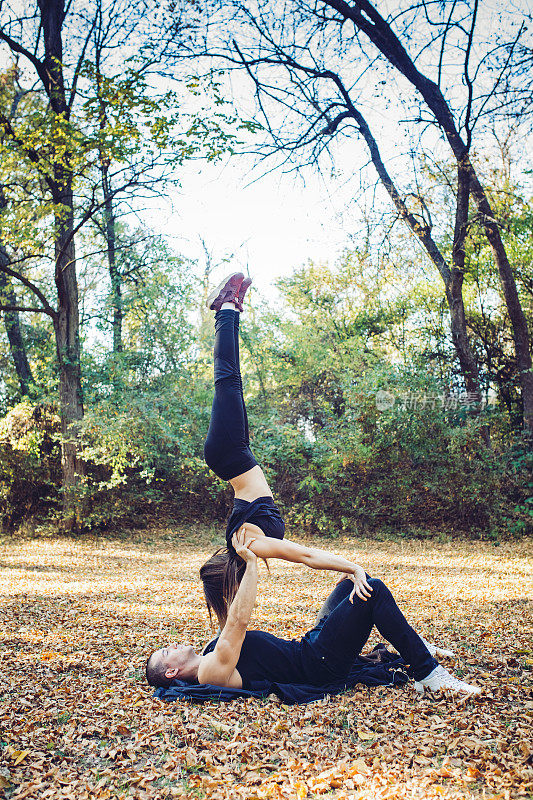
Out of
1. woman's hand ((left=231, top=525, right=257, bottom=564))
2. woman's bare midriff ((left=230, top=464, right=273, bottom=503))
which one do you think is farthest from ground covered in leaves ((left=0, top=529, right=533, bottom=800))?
woman's bare midriff ((left=230, top=464, right=273, bottom=503))

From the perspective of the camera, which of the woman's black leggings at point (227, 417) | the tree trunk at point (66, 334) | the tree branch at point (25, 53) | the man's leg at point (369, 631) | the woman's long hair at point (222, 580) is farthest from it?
the tree trunk at point (66, 334)

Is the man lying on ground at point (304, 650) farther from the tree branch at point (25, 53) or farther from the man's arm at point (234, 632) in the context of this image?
the tree branch at point (25, 53)

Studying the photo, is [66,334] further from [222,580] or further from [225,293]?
[222,580]

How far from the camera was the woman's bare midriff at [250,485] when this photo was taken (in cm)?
364

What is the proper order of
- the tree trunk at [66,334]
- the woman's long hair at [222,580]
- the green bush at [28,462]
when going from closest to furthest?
the woman's long hair at [222,580]
the tree trunk at [66,334]
the green bush at [28,462]

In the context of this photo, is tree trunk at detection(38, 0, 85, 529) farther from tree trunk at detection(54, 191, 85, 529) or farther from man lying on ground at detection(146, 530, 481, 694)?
man lying on ground at detection(146, 530, 481, 694)

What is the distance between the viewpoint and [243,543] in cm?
340

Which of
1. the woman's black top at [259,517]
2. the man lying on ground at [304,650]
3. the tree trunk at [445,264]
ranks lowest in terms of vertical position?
the man lying on ground at [304,650]

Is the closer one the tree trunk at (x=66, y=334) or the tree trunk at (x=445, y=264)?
the tree trunk at (x=66, y=334)

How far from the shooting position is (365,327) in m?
19.6

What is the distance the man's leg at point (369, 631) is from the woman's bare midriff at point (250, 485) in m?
0.80

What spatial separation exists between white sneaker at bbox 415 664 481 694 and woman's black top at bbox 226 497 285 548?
1114 mm

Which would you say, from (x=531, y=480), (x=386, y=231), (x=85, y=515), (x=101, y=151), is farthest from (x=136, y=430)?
(x=531, y=480)

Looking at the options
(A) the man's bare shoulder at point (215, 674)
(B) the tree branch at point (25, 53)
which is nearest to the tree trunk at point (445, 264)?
(B) the tree branch at point (25, 53)
